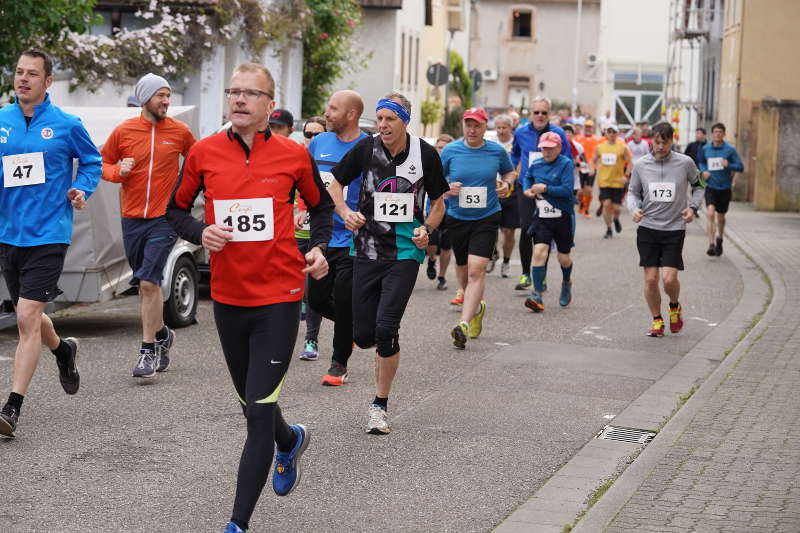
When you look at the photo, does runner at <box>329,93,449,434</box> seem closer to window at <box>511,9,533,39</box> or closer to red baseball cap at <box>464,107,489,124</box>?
red baseball cap at <box>464,107,489,124</box>

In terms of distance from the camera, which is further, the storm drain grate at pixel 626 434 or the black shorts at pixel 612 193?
the black shorts at pixel 612 193

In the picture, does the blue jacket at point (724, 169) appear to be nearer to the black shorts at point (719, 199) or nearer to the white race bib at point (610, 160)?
the black shorts at point (719, 199)

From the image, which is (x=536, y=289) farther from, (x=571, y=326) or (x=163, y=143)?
(x=163, y=143)

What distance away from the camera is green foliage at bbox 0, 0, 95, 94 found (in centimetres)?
1488

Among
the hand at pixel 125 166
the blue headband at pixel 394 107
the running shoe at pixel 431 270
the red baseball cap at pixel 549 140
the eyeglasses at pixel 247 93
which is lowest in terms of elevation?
the running shoe at pixel 431 270

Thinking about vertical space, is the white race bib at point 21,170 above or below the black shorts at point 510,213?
above

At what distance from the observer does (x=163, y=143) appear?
9.66 m

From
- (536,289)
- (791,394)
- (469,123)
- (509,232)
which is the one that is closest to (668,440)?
(791,394)

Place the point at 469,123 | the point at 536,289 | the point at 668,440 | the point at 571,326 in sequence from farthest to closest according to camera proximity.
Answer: the point at 536,289
the point at 571,326
the point at 469,123
the point at 668,440

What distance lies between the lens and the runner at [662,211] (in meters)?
12.2

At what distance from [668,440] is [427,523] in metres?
2.14

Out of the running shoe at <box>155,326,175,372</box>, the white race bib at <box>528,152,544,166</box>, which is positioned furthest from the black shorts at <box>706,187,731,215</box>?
the running shoe at <box>155,326,175,372</box>

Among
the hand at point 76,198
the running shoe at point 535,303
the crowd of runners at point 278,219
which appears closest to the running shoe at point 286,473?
the crowd of runners at point 278,219

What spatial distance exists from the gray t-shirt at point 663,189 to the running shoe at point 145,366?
459 cm
